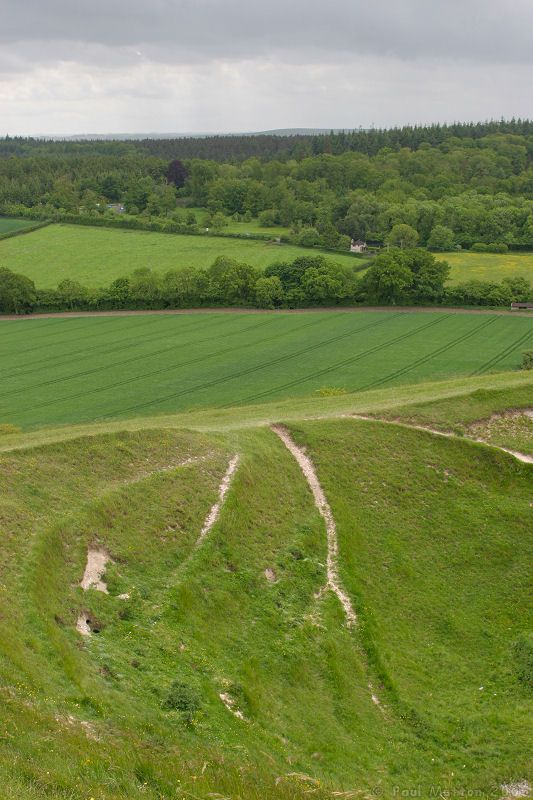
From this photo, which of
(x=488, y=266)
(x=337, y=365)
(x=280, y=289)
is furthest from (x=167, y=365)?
(x=488, y=266)

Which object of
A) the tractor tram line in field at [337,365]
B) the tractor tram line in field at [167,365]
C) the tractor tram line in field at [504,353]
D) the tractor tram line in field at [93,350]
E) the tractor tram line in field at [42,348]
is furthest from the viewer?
the tractor tram line in field at [93,350]

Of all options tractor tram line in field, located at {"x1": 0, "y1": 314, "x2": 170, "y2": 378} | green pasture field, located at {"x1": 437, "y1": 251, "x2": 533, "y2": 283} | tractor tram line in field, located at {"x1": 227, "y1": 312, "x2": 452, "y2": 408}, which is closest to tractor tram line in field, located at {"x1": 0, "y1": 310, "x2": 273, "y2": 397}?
tractor tram line in field, located at {"x1": 0, "y1": 314, "x2": 170, "y2": 378}

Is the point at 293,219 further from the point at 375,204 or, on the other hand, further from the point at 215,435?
the point at 215,435

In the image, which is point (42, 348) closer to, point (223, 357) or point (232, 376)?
point (223, 357)

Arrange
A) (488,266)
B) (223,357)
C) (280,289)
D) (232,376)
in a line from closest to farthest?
(232,376) → (223,357) → (280,289) → (488,266)

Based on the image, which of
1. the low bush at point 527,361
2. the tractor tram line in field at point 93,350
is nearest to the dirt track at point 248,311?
the tractor tram line in field at point 93,350

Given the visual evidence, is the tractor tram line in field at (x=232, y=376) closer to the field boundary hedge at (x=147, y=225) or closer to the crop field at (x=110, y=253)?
the crop field at (x=110, y=253)

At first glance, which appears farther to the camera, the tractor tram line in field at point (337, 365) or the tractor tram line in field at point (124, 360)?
the tractor tram line in field at point (124, 360)
